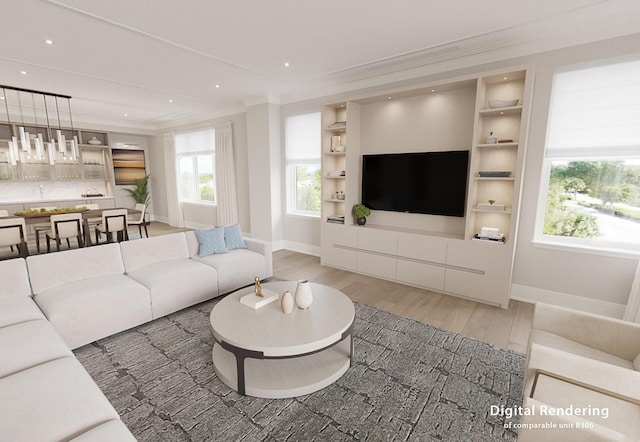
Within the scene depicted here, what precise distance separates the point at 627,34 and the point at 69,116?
32.9ft

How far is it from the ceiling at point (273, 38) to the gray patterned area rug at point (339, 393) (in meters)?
3.01

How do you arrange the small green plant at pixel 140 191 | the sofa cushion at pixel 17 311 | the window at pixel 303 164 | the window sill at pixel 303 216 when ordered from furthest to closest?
1. the small green plant at pixel 140 191
2. the window sill at pixel 303 216
3. the window at pixel 303 164
4. the sofa cushion at pixel 17 311

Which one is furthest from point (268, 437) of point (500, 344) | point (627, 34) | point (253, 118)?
point (253, 118)

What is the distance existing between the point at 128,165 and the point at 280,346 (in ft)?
29.2

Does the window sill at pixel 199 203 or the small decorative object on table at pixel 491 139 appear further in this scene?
the window sill at pixel 199 203

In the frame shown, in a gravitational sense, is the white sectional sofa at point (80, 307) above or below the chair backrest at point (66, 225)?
below

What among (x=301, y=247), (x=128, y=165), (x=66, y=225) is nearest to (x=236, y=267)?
(x=301, y=247)

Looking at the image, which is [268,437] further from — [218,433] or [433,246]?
[433,246]

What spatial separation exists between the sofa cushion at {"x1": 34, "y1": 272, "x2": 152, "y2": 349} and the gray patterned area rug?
138 mm

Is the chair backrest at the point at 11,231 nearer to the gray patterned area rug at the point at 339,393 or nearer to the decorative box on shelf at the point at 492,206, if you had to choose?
the gray patterned area rug at the point at 339,393

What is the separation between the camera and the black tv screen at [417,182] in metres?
3.76

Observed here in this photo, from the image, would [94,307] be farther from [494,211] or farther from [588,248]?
[588,248]

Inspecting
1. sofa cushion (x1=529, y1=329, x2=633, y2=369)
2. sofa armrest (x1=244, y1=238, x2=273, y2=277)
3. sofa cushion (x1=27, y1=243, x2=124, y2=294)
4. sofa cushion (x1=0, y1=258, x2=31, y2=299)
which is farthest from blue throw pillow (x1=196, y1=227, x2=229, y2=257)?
sofa cushion (x1=529, y1=329, x2=633, y2=369)

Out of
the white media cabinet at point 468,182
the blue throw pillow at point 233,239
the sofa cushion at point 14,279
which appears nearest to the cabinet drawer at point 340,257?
the white media cabinet at point 468,182
